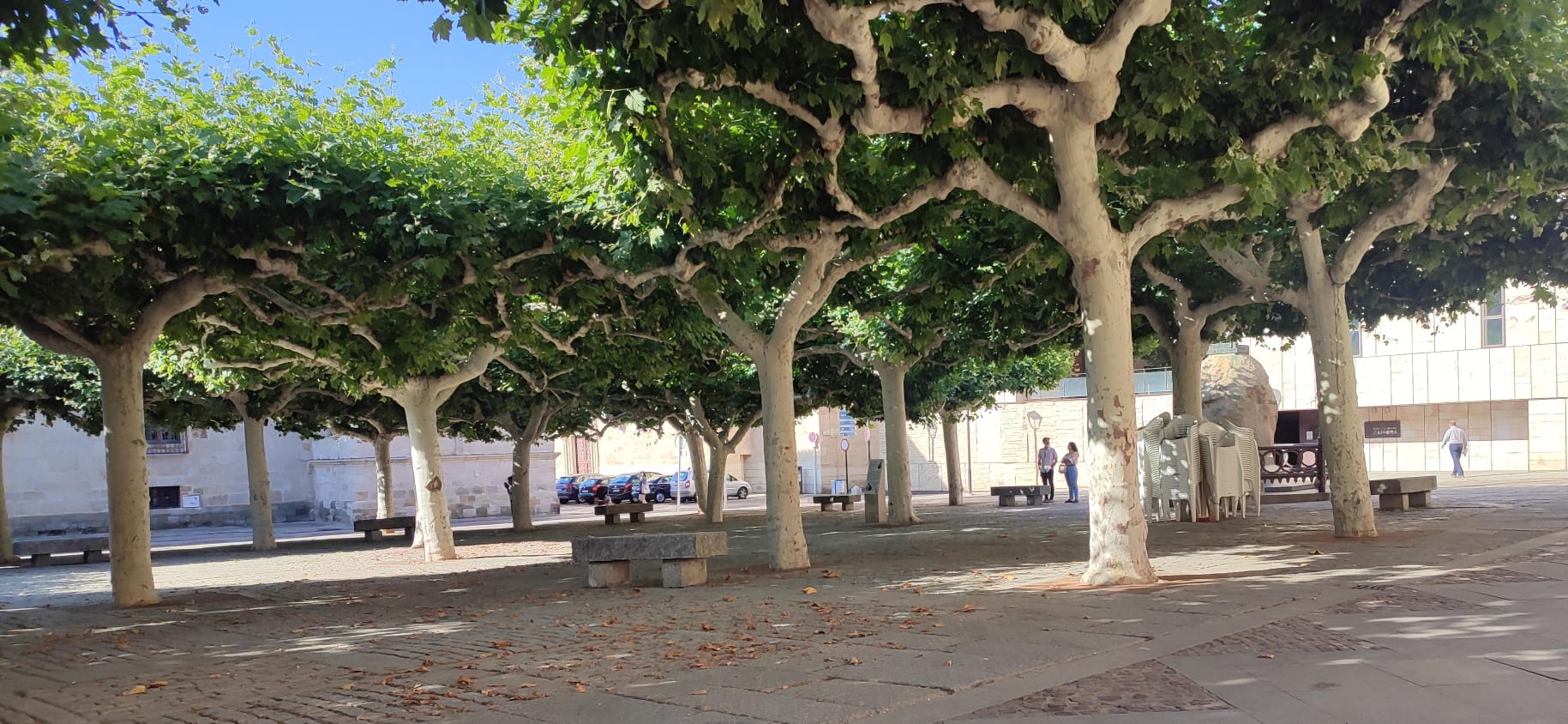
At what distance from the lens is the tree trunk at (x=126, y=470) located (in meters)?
12.9

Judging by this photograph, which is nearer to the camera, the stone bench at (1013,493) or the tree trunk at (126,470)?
the tree trunk at (126,470)

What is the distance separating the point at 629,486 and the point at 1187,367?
3768 cm

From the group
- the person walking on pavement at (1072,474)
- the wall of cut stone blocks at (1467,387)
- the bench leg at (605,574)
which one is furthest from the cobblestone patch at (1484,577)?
the wall of cut stone blocks at (1467,387)

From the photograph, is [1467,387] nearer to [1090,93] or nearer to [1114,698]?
[1090,93]

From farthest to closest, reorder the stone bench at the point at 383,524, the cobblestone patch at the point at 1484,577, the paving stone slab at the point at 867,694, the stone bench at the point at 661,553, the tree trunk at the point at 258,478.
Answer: the stone bench at the point at 383,524, the tree trunk at the point at 258,478, the stone bench at the point at 661,553, the cobblestone patch at the point at 1484,577, the paving stone slab at the point at 867,694

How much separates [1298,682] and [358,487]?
4125 cm

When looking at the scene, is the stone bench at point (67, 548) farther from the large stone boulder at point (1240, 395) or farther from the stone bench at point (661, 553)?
the large stone boulder at point (1240, 395)

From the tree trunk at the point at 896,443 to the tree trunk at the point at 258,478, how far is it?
13.4 m

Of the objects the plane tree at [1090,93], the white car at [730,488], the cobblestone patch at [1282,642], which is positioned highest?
the plane tree at [1090,93]

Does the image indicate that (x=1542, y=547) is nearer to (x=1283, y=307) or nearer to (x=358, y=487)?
(x=1283, y=307)

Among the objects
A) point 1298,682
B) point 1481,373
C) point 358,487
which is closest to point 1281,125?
point 1298,682

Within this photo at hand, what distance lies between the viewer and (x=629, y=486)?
174 feet

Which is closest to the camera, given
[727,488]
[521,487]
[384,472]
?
[521,487]

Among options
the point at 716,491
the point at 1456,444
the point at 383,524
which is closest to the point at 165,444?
the point at 383,524
